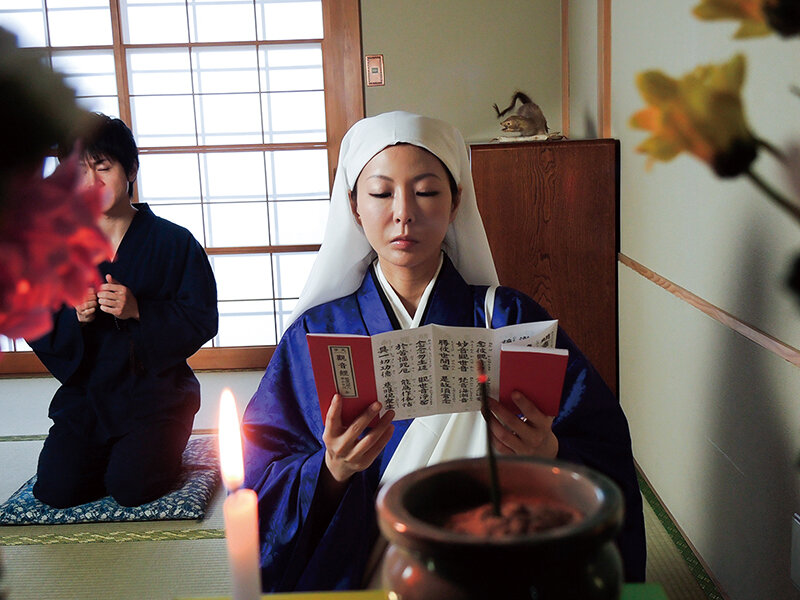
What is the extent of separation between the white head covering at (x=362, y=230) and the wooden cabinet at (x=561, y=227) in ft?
4.23

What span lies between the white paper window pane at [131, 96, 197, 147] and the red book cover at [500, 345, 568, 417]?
3.96 m

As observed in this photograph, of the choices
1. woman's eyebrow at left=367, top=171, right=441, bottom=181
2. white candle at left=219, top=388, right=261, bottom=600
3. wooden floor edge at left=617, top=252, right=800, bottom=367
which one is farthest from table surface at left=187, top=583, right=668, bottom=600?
woman's eyebrow at left=367, top=171, right=441, bottom=181

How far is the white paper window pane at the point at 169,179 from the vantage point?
4930 millimetres

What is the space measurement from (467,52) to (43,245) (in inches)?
171

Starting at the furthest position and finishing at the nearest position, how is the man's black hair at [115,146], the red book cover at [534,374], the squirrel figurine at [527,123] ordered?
1. the squirrel figurine at [527,123]
2. the man's black hair at [115,146]
3. the red book cover at [534,374]

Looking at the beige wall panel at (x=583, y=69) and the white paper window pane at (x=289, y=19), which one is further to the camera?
the white paper window pane at (x=289, y=19)

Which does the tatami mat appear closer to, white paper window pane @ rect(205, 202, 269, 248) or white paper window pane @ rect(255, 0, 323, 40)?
white paper window pane @ rect(205, 202, 269, 248)

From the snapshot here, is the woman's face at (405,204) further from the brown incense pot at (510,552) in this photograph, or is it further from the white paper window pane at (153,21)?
the white paper window pane at (153,21)

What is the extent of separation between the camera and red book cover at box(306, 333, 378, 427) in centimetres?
133

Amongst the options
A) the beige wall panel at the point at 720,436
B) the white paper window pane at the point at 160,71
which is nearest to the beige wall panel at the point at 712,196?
the beige wall panel at the point at 720,436

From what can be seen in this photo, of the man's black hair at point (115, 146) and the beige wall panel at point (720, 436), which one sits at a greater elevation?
the man's black hair at point (115, 146)

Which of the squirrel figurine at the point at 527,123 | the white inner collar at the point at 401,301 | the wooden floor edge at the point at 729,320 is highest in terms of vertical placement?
the squirrel figurine at the point at 527,123

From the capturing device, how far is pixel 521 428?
1416mm

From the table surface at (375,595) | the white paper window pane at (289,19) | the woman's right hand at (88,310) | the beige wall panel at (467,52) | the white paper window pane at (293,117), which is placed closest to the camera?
the table surface at (375,595)
